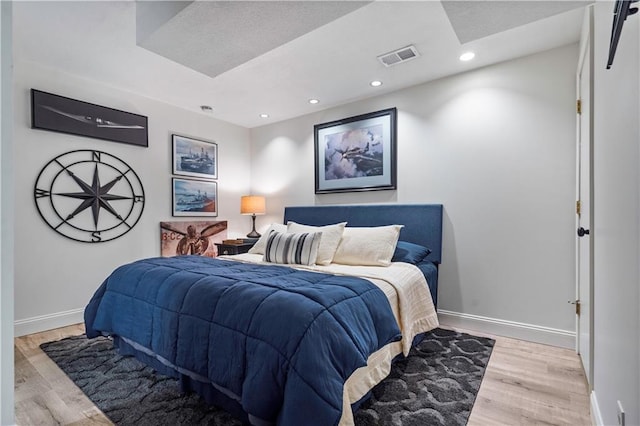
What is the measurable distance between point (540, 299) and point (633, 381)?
193 cm

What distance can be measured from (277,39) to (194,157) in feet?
8.05

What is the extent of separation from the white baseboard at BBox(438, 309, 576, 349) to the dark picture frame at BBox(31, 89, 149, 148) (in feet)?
12.6

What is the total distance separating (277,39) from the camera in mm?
2232

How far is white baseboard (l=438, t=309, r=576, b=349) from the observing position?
8.36ft

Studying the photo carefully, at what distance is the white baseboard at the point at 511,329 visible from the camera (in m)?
2.55

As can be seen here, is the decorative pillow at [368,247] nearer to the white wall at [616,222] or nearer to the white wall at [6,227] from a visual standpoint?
the white wall at [616,222]

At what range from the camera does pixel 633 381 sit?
969 mm

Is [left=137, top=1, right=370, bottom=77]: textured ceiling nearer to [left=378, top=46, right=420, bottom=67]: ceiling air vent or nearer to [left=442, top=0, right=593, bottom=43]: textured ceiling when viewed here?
[left=442, top=0, right=593, bottom=43]: textured ceiling

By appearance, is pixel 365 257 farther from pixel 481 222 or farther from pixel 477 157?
pixel 477 157

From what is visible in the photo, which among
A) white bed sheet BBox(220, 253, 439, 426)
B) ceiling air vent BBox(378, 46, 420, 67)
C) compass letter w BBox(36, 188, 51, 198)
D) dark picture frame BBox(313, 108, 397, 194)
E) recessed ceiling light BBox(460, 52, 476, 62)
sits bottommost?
white bed sheet BBox(220, 253, 439, 426)

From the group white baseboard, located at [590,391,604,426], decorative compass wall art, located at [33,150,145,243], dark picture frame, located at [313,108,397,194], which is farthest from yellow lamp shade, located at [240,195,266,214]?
white baseboard, located at [590,391,604,426]

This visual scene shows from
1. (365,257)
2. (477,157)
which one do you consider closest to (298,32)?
(365,257)

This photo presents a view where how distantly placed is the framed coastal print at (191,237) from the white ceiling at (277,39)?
1611 millimetres

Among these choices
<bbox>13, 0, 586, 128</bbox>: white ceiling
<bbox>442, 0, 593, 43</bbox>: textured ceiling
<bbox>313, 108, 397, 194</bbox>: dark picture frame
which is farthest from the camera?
<bbox>313, 108, 397, 194</bbox>: dark picture frame
